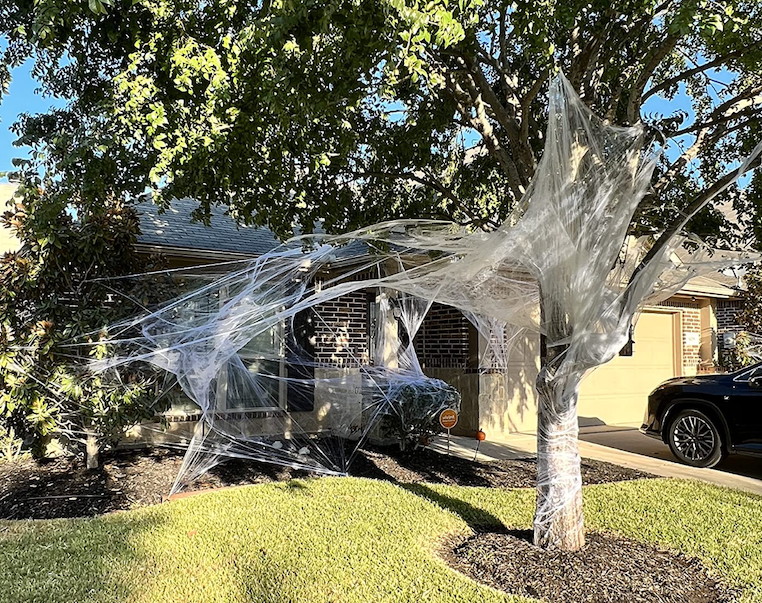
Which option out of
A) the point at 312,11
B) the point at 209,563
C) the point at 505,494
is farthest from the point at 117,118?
the point at 505,494

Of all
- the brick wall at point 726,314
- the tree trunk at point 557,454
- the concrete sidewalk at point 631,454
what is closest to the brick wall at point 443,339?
the concrete sidewalk at point 631,454

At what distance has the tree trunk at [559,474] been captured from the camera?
188 inches

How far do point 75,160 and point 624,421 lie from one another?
11.5 meters

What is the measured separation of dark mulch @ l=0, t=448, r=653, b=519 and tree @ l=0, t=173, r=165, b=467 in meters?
0.47

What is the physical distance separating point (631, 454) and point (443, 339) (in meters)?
3.61

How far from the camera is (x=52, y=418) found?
21.6 feet

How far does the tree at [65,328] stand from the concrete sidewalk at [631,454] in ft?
15.4

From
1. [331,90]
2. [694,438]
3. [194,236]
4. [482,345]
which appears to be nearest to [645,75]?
[331,90]

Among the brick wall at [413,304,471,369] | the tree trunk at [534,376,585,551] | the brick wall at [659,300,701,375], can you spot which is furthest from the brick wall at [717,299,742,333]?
the tree trunk at [534,376,585,551]

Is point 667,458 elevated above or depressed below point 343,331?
below

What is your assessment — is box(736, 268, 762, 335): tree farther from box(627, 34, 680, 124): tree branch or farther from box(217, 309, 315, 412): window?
box(217, 309, 315, 412): window

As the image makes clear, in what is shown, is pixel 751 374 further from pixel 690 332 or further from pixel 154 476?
pixel 154 476

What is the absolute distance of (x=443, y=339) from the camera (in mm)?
11109

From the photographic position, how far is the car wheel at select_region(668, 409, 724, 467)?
8.09 metres
